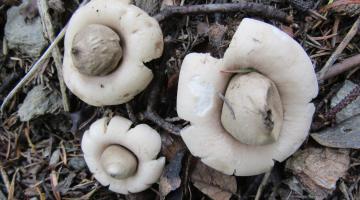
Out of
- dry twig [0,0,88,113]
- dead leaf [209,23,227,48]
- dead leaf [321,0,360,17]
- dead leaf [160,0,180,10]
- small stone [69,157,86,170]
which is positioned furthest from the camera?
small stone [69,157,86,170]

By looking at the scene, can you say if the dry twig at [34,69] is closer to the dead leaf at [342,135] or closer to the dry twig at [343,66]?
the dry twig at [343,66]

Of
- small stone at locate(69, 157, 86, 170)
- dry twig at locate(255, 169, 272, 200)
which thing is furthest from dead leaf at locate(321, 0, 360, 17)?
small stone at locate(69, 157, 86, 170)

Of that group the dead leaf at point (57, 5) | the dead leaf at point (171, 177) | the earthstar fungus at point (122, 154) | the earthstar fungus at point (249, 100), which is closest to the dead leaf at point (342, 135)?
the earthstar fungus at point (249, 100)

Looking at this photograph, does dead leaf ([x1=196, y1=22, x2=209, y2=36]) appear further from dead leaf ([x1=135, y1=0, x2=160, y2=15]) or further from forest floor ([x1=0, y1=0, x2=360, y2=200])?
dead leaf ([x1=135, y1=0, x2=160, y2=15])

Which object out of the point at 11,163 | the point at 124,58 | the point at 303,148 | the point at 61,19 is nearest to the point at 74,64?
the point at 124,58

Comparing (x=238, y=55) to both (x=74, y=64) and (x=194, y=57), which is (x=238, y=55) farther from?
(x=74, y=64)

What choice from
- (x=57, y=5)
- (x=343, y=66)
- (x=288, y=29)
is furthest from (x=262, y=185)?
(x=57, y=5)

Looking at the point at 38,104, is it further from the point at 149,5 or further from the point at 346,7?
the point at 346,7
